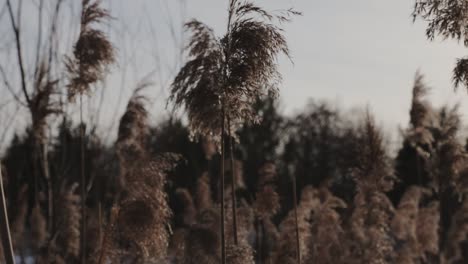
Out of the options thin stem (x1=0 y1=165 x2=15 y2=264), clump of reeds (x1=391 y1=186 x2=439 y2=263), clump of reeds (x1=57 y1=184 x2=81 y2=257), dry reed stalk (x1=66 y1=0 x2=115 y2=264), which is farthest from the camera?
clump of reeds (x1=391 y1=186 x2=439 y2=263)

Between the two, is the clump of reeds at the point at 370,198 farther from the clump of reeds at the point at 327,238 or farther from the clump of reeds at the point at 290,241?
the clump of reeds at the point at 290,241

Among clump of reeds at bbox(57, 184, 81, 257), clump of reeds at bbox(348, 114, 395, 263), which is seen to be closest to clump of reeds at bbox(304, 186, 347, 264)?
clump of reeds at bbox(348, 114, 395, 263)

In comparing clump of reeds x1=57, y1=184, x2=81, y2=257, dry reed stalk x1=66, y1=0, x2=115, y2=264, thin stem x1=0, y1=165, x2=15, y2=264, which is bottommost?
thin stem x1=0, y1=165, x2=15, y2=264

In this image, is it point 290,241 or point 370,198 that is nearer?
point 290,241

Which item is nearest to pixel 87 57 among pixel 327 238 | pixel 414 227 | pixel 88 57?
pixel 88 57

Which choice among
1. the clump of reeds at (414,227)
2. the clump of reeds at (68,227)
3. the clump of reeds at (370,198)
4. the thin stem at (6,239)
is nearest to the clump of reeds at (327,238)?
the clump of reeds at (370,198)

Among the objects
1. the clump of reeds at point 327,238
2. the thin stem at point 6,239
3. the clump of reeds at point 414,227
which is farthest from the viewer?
the clump of reeds at point 414,227

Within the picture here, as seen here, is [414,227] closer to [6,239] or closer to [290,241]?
[290,241]

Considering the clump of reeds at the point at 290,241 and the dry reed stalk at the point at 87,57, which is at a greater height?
the dry reed stalk at the point at 87,57

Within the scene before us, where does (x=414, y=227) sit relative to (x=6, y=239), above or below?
above

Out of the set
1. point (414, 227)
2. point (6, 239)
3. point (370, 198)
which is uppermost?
point (370, 198)

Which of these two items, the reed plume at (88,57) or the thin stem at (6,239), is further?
the reed plume at (88,57)

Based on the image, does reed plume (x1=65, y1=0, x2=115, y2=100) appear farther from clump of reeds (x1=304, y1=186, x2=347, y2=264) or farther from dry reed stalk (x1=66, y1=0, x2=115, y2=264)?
clump of reeds (x1=304, y1=186, x2=347, y2=264)

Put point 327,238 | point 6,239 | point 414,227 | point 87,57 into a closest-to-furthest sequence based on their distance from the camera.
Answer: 1. point 6,239
2. point 87,57
3. point 327,238
4. point 414,227
